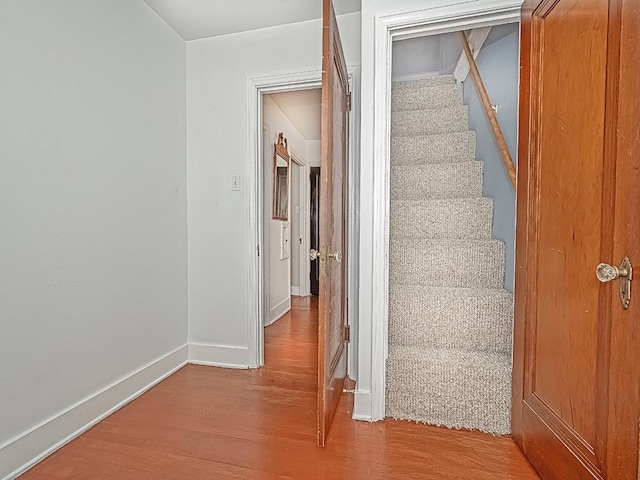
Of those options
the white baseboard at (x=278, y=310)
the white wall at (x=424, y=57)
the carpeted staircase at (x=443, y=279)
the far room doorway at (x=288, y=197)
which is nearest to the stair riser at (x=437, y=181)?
the carpeted staircase at (x=443, y=279)

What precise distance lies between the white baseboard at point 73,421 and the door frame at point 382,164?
1.31 m

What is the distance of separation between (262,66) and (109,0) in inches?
36.7

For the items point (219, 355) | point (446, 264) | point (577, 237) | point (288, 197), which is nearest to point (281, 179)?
point (288, 197)

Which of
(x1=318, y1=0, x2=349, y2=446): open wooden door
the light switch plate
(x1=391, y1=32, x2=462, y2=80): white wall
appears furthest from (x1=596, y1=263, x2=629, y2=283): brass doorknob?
(x1=391, y1=32, x2=462, y2=80): white wall

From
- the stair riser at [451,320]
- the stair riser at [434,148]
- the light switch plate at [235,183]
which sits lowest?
the stair riser at [451,320]

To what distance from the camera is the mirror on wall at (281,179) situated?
391cm

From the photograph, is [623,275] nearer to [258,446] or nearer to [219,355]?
[258,446]

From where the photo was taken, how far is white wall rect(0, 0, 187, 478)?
145 cm

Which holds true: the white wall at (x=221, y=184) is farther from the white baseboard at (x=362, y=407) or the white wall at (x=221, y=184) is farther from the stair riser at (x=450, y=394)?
the stair riser at (x=450, y=394)

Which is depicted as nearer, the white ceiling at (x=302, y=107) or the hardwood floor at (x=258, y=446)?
the hardwood floor at (x=258, y=446)

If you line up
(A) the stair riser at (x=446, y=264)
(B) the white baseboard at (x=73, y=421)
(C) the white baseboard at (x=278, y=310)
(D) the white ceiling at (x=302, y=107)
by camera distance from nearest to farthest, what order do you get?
1. (B) the white baseboard at (x=73, y=421)
2. (A) the stair riser at (x=446, y=264)
3. (D) the white ceiling at (x=302, y=107)
4. (C) the white baseboard at (x=278, y=310)

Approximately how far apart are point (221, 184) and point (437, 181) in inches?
61.1

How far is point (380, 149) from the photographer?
1809mm

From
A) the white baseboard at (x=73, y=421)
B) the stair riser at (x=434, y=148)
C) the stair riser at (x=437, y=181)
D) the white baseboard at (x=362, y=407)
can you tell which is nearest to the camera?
the white baseboard at (x=73, y=421)
